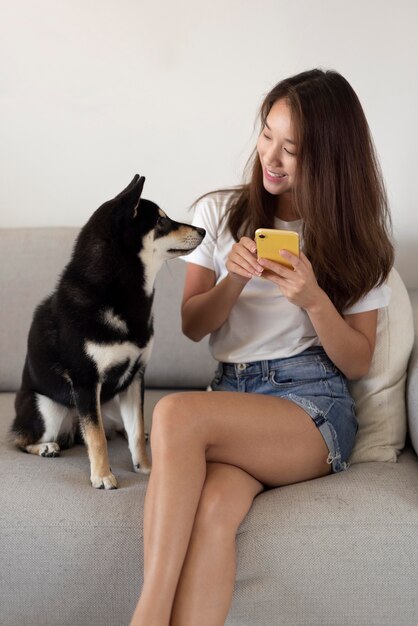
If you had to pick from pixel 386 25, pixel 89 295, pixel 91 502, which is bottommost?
pixel 91 502

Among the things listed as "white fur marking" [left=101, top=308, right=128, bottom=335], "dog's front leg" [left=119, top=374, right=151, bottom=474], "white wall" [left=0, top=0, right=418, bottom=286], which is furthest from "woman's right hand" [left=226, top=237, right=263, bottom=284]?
"white wall" [left=0, top=0, right=418, bottom=286]

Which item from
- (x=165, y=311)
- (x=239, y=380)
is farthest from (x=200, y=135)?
(x=239, y=380)

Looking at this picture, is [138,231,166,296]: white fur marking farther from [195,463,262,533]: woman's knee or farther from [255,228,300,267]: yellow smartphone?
[195,463,262,533]: woman's knee

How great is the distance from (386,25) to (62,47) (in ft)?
3.21

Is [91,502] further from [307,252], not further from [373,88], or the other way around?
[373,88]

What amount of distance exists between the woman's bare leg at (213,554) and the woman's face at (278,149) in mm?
623

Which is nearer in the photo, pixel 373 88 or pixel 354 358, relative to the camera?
pixel 354 358

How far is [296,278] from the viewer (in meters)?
1.49

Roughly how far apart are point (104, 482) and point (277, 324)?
1.62 feet

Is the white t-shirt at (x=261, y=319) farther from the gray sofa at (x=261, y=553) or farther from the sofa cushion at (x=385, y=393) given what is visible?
the gray sofa at (x=261, y=553)

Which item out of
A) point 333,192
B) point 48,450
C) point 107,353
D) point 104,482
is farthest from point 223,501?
point 333,192

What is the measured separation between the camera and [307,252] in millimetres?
1678

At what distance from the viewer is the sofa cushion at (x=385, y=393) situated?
1.71m

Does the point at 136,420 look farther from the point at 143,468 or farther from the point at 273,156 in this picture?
the point at 273,156
